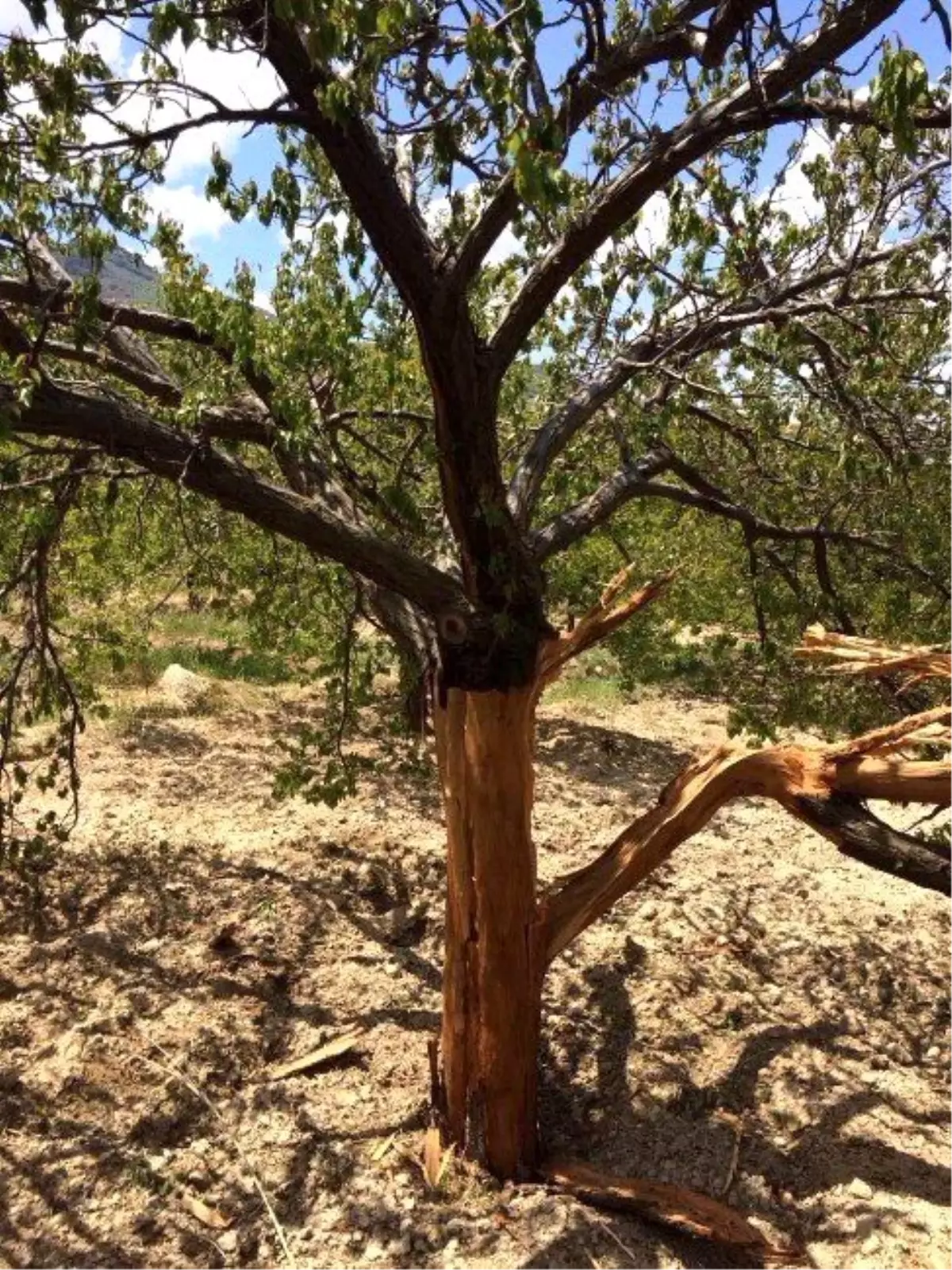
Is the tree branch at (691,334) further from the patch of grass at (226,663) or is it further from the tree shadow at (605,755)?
the patch of grass at (226,663)

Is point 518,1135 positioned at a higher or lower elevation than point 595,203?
lower

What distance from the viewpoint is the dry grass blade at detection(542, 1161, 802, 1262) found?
3.51 m

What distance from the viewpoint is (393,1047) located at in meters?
4.69

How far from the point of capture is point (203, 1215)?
3652 millimetres

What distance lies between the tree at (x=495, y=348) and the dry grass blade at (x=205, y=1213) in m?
0.90

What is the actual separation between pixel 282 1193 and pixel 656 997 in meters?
2.06

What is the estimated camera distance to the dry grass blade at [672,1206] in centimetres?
351

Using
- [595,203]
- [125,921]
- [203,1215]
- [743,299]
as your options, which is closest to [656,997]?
[203,1215]

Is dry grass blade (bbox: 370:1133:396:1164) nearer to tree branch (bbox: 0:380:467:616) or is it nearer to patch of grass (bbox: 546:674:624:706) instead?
tree branch (bbox: 0:380:467:616)

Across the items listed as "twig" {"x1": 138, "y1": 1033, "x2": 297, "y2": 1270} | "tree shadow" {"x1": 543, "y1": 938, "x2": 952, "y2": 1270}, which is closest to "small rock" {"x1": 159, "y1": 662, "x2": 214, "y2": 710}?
"twig" {"x1": 138, "y1": 1033, "x2": 297, "y2": 1270}

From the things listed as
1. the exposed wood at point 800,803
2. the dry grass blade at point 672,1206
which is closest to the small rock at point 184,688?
the exposed wood at point 800,803

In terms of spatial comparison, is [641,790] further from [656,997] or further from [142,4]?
[142,4]

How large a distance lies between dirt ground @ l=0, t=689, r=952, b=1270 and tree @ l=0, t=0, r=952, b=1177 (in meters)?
0.51

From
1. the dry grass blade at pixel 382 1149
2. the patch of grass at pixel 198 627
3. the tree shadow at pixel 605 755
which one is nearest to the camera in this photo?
the dry grass blade at pixel 382 1149
